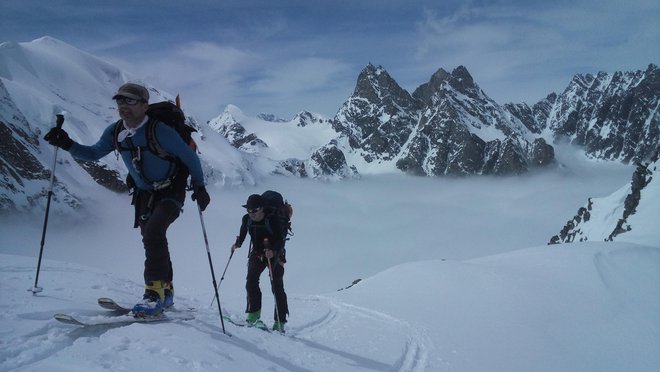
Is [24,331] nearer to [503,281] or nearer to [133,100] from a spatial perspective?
[133,100]

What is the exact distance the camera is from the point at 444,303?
15.9 metres

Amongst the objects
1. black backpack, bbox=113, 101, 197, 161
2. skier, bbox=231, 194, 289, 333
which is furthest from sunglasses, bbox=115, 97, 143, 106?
skier, bbox=231, 194, 289, 333

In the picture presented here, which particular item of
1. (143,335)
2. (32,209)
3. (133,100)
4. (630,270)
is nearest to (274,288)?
(143,335)

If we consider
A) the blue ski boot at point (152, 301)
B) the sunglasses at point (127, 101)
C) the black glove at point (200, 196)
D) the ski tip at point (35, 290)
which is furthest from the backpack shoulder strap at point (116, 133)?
the ski tip at point (35, 290)

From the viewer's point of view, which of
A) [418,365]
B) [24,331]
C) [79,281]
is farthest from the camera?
[418,365]

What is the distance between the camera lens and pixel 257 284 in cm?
936

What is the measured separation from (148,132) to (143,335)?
9.08 ft

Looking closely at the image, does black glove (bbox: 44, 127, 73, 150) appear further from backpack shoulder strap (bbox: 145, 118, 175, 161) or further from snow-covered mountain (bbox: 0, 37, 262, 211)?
snow-covered mountain (bbox: 0, 37, 262, 211)

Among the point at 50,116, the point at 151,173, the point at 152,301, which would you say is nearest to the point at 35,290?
the point at 152,301

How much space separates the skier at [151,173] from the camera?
6.14 meters

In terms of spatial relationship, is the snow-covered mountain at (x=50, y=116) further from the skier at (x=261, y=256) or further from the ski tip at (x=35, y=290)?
the ski tip at (x=35, y=290)

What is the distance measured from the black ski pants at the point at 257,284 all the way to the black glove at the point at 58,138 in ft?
14.1

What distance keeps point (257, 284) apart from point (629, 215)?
6475 cm

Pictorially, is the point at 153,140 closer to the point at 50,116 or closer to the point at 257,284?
the point at 257,284
